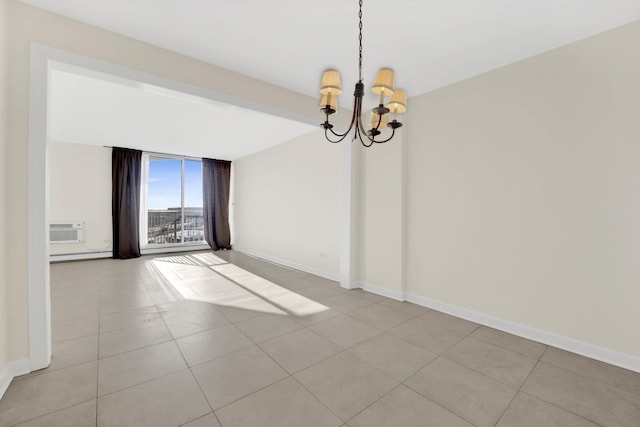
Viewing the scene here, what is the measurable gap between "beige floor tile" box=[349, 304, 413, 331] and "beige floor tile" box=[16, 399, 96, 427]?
2199mm

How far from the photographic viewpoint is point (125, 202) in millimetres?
6211

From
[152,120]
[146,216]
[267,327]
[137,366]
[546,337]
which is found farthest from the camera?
[146,216]

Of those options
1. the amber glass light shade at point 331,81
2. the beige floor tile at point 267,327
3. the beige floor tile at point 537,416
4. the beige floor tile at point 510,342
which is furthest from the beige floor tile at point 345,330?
the amber glass light shade at point 331,81

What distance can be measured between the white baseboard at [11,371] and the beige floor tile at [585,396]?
3.34 metres

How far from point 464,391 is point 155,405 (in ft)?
6.31

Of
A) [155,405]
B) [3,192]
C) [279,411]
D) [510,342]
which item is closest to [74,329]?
[3,192]

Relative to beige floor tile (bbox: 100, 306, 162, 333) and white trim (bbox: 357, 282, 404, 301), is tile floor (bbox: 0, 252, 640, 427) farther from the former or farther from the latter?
white trim (bbox: 357, 282, 404, 301)

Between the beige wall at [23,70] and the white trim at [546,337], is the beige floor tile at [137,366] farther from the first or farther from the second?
the white trim at [546,337]

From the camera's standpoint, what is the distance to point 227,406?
5.22ft

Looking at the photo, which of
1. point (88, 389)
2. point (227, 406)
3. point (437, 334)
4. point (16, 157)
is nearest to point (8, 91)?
point (16, 157)

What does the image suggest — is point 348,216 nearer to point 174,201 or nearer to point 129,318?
point 129,318

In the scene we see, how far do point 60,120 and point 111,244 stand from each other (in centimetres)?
297

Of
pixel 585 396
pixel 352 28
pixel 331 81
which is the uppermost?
pixel 352 28

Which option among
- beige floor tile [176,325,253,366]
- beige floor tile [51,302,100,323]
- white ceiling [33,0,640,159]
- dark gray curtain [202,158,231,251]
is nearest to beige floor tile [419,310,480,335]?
beige floor tile [176,325,253,366]
